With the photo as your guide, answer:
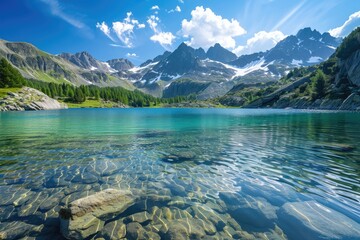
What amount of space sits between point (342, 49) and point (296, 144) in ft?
604

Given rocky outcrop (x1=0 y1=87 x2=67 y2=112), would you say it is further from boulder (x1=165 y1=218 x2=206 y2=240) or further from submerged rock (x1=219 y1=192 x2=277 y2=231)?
submerged rock (x1=219 y1=192 x2=277 y2=231)

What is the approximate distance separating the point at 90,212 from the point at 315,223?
30.3ft

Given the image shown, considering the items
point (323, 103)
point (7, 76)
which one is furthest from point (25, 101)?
point (323, 103)

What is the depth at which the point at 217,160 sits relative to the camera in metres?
18.5

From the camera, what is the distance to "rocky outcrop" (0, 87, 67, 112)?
122200mm

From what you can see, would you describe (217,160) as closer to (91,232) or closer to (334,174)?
(334,174)

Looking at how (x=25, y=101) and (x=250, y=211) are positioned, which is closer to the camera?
(x=250, y=211)

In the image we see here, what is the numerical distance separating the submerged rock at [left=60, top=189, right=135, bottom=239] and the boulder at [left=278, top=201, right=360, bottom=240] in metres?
7.02

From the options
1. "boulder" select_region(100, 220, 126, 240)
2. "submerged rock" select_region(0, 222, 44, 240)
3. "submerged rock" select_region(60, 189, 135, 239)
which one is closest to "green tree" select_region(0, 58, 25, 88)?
"submerged rock" select_region(0, 222, 44, 240)

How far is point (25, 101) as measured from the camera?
131375 millimetres

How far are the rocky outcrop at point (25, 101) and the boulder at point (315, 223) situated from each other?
496 ft

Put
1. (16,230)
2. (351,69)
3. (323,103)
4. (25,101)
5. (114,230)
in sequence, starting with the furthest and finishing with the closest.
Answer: (323,103) < (351,69) < (25,101) < (114,230) < (16,230)

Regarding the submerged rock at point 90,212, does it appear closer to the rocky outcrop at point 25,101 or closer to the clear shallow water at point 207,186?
the clear shallow water at point 207,186

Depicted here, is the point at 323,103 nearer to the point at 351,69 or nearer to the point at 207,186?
the point at 351,69
